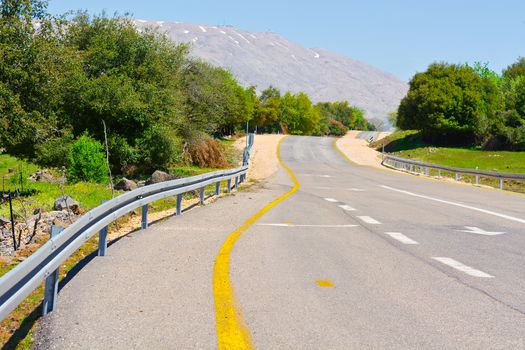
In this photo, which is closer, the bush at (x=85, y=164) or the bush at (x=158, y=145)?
the bush at (x=85, y=164)

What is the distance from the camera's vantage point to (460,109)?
2852 inches

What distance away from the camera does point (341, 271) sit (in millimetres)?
7359

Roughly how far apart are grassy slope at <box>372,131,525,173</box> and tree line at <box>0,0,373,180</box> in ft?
78.9

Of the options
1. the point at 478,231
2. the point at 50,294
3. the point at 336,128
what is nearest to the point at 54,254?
the point at 50,294

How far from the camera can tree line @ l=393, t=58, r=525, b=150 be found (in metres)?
69.6

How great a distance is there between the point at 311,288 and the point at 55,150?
28875 millimetres

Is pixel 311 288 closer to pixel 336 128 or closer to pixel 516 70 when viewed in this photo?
pixel 516 70

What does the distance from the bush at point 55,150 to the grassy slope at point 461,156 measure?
31933mm

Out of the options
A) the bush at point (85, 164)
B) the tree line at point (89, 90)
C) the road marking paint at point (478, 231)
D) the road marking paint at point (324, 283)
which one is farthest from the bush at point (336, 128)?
the road marking paint at point (324, 283)

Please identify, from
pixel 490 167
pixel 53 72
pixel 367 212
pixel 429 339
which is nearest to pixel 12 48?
pixel 53 72

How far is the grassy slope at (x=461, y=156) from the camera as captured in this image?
5079 centimetres

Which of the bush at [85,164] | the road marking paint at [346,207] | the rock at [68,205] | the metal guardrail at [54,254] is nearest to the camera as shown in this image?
the metal guardrail at [54,254]

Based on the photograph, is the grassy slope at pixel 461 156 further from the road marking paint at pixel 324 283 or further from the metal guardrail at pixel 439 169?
the road marking paint at pixel 324 283

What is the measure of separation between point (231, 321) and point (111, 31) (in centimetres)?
3573
